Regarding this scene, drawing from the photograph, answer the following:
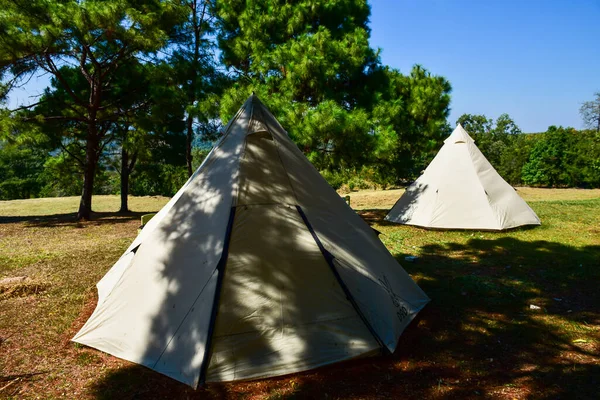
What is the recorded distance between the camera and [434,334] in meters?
4.64

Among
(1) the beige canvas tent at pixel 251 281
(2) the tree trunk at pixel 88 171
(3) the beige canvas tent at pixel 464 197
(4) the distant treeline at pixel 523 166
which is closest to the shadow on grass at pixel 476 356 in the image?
(1) the beige canvas tent at pixel 251 281

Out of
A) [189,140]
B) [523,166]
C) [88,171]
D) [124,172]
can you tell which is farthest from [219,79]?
[523,166]

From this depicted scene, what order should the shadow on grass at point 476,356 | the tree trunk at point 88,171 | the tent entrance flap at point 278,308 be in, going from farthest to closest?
the tree trunk at point 88,171 → the tent entrance flap at point 278,308 → the shadow on grass at point 476,356

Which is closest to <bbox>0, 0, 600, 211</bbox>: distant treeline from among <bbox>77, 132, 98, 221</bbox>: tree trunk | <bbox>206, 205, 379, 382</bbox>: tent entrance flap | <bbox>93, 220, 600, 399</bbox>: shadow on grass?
<bbox>77, 132, 98, 221</bbox>: tree trunk

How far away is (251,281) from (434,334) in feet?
7.87

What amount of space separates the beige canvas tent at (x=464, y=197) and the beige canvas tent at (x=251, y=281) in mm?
7033

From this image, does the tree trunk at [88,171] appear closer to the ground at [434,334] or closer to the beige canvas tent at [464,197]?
the ground at [434,334]

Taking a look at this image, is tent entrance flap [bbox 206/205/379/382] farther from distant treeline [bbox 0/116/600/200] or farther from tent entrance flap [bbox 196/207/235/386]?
distant treeline [bbox 0/116/600/200]

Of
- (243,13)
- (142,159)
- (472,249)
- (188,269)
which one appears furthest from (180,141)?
(188,269)

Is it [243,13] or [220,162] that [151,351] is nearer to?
[220,162]

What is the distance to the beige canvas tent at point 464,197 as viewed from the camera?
36.1ft

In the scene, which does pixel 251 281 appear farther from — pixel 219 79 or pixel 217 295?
pixel 219 79

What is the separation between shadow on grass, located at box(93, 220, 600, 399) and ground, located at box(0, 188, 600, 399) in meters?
0.01

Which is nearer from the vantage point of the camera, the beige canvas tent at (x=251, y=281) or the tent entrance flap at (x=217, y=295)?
the tent entrance flap at (x=217, y=295)
